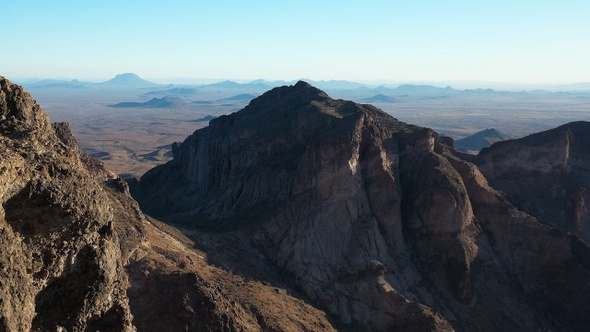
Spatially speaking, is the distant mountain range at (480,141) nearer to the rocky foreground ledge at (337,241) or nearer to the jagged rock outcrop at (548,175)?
the jagged rock outcrop at (548,175)

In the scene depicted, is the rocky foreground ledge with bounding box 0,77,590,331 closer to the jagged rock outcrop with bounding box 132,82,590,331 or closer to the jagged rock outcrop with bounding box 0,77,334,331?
the jagged rock outcrop with bounding box 132,82,590,331

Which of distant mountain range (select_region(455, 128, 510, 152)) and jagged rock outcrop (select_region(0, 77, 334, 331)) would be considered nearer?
jagged rock outcrop (select_region(0, 77, 334, 331))

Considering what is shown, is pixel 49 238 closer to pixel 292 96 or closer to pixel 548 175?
pixel 292 96

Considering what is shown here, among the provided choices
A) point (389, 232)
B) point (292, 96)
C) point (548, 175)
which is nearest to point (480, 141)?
point (548, 175)

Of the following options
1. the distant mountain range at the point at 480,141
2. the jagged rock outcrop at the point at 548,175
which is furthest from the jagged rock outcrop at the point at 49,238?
the distant mountain range at the point at 480,141

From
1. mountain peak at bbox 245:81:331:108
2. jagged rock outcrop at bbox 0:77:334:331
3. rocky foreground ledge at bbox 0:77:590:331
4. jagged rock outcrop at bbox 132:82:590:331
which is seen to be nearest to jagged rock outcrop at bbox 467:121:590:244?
rocky foreground ledge at bbox 0:77:590:331

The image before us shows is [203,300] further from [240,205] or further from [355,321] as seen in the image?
[240,205]
